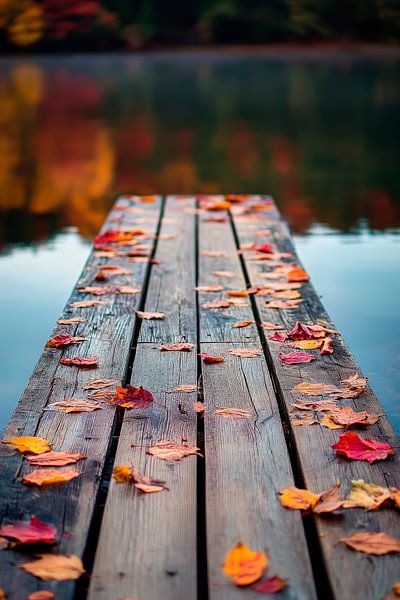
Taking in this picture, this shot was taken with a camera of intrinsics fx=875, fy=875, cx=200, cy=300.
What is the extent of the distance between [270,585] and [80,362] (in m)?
1.02

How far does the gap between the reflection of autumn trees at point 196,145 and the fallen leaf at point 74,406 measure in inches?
112

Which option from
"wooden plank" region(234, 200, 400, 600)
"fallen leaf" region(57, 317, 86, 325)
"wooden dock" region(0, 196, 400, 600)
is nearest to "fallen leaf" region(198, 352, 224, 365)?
"wooden dock" region(0, 196, 400, 600)

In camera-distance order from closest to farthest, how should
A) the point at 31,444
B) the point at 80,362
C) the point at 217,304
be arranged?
1. the point at 31,444
2. the point at 80,362
3. the point at 217,304

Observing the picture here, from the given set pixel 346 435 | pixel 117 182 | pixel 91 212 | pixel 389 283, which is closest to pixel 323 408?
pixel 346 435

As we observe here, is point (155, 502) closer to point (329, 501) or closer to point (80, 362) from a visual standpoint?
point (329, 501)

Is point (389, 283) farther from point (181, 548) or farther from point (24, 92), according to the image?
point (24, 92)

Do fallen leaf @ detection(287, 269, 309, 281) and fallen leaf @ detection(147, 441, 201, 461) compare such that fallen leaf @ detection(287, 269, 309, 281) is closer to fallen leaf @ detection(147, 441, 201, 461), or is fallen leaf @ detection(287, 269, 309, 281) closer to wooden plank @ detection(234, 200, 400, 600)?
wooden plank @ detection(234, 200, 400, 600)

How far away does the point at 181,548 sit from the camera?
139 centimetres

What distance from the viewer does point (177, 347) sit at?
2316 mm

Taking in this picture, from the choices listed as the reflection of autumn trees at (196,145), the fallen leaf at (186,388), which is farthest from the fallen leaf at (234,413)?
the reflection of autumn trees at (196,145)

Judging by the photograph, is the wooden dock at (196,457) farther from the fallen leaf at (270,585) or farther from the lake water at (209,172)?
the lake water at (209,172)

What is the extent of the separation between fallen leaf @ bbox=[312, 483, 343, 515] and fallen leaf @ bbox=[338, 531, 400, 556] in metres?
0.08

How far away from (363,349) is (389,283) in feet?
3.08

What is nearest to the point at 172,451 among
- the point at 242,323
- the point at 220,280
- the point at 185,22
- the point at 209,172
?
the point at 242,323
